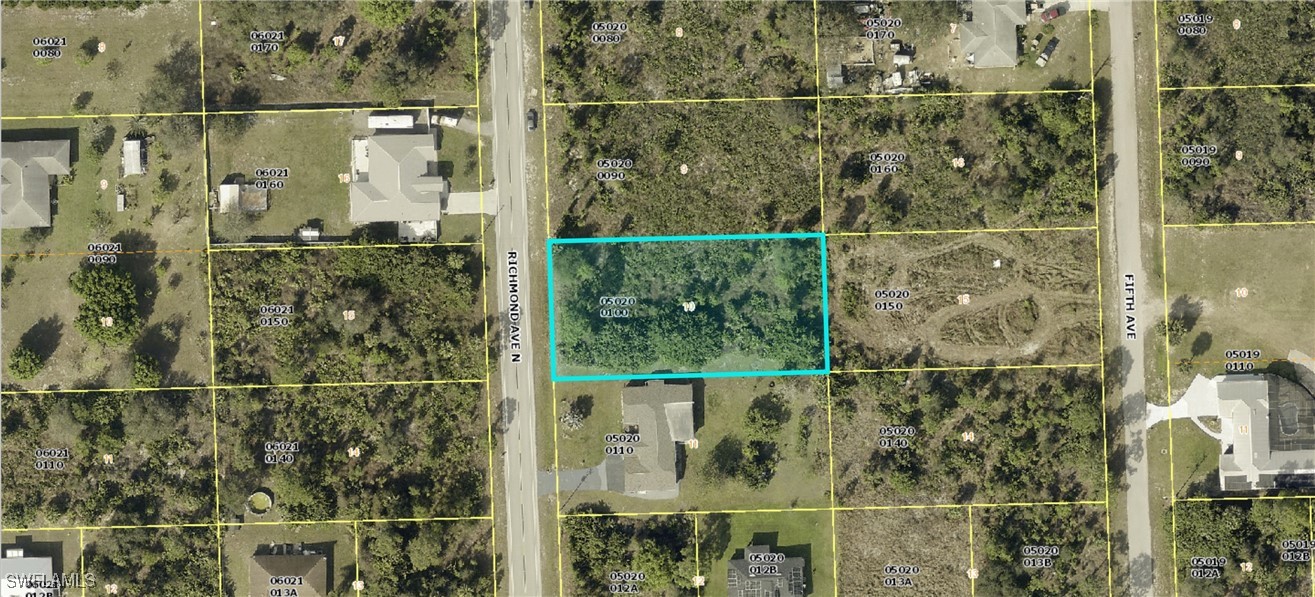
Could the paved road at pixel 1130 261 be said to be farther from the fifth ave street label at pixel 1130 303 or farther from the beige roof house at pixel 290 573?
the beige roof house at pixel 290 573

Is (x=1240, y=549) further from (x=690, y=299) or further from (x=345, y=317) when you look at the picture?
(x=345, y=317)

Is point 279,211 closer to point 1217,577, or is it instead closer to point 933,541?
point 933,541

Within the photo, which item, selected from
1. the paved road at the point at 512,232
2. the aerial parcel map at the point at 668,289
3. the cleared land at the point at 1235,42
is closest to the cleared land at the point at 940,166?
the aerial parcel map at the point at 668,289

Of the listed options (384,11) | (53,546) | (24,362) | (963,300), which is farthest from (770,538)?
(24,362)

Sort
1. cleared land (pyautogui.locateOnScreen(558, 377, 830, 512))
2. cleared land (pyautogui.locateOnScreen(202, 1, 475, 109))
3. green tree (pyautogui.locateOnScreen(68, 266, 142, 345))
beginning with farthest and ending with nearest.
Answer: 1. cleared land (pyautogui.locateOnScreen(558, 377, 830, 512))
2. cleared land (pyautogui.locateOnScreen(202, 1, 475, 109))
3. green tree (pyautogui.locateOnScreen(68, 266, 142, 345))

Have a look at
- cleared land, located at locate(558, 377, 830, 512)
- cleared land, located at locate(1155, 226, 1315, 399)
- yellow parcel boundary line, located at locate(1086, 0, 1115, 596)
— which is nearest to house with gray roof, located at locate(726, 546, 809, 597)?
cleared land, located at locate(558, 377, 830, 512)

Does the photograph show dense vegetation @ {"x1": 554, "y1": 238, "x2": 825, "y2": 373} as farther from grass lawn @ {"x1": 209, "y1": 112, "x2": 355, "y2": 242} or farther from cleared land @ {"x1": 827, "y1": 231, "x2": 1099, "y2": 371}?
grass lawn @ {"x1": 209, "y1": 112, "x2": 355, "y2": 242}

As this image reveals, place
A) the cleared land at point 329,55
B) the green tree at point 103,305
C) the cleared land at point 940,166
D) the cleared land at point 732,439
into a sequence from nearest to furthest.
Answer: the green tree at point 103,305 < the cleared land at point 940,166 < the cleared land at point 329,55 < the cleared land at point 732,439

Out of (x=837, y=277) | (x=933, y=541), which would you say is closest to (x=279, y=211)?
(x=837, y=277)
